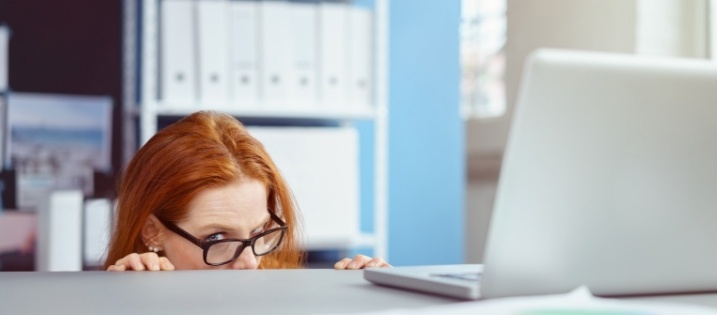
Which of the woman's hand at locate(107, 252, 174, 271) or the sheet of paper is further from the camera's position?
the woman's hand at locate(107, 252, 174, 271)

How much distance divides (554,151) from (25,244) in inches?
97.6

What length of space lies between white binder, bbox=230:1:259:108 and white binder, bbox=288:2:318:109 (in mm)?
108

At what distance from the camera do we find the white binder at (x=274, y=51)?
2469mm

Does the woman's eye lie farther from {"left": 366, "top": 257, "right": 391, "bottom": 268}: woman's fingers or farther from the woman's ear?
{"left": 366, "top": 257, "right": 391, "bottom": 268}: woman's fingers

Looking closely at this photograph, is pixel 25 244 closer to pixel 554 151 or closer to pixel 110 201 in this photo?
pixel 110 201

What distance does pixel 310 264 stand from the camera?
2805 millimetres

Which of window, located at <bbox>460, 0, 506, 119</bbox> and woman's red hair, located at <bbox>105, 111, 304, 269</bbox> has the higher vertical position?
window, located at <bbox>460, 0, 506, 119</bbox>

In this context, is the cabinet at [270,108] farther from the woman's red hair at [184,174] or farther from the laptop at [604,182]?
the laptop at [604,182]

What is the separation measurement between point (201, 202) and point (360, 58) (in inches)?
50.0

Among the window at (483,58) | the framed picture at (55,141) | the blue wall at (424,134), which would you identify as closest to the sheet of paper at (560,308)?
the blue wall at (424,134)

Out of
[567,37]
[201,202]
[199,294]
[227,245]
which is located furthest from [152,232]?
[567,37]

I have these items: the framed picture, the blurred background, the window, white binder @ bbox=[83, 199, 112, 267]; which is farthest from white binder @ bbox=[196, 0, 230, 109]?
the window

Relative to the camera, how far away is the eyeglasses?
1.23m

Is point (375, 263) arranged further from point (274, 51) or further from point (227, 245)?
point (274, 51)
